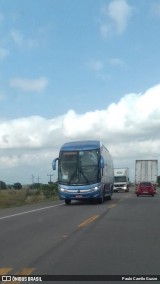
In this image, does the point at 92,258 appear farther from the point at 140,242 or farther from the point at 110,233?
the point at 110,233

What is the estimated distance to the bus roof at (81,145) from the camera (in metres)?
33.5

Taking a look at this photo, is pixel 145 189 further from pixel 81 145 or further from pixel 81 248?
pixel 81 248

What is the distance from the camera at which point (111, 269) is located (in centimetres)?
962

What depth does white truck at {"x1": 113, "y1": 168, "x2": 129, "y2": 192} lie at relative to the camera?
70831 millimetres

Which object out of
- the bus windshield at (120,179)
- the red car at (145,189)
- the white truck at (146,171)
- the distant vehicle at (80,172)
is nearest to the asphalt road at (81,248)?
the distant vehicle at (80,172)

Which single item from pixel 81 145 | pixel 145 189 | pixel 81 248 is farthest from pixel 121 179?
pixel 81 248

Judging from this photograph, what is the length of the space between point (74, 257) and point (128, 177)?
6509 cm

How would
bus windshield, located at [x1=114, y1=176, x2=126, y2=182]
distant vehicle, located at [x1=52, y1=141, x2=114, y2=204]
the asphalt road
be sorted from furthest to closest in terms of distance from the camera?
bus windshield, located at [x1=114, y1=176, x2=126, y2=182] → distant vehicle, located at [x1=52, y1=141, x2=114, y2=204] → the asphalt road

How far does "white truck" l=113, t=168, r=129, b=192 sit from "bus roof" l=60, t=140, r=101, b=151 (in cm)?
3630

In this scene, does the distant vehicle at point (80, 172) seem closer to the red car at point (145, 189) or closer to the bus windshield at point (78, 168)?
the bus windshield at point (78, 168)

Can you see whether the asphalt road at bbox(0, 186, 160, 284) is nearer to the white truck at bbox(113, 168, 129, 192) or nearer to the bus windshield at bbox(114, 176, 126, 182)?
the white truck at bbox(113, 168, 129, 192)

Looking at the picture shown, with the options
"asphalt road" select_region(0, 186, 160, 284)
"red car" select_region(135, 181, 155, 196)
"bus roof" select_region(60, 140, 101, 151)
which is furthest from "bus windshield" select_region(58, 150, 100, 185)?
"red car" select_region(135, 181, 155, 196)

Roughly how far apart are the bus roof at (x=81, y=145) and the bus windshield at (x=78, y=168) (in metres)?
0.28

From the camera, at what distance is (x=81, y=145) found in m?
33.8
